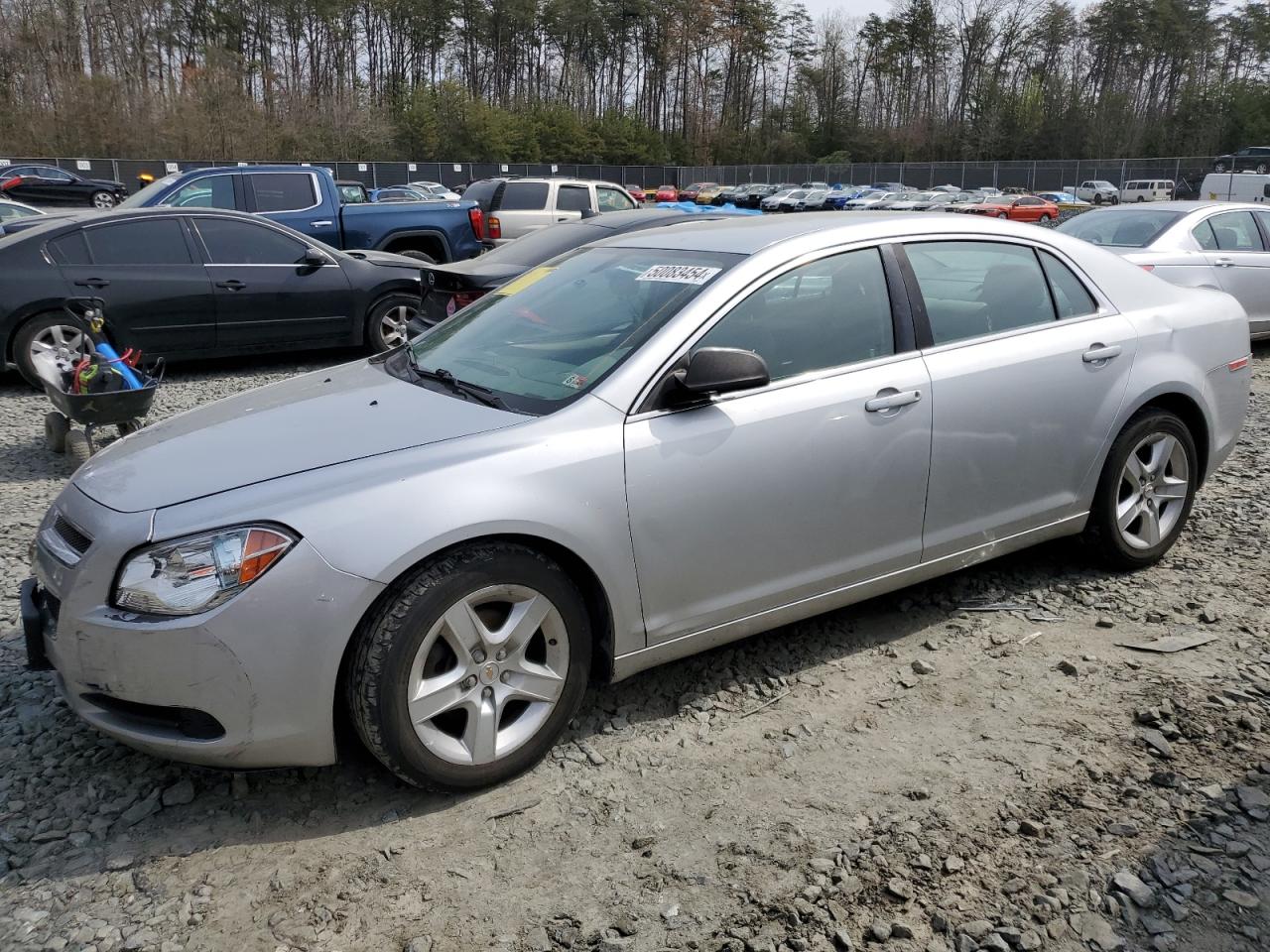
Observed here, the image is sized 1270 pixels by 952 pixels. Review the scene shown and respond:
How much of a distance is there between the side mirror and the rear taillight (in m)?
4.51

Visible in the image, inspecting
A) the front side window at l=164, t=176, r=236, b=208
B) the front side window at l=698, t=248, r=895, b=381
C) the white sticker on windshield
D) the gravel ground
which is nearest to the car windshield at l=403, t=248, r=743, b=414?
the white sticker on windshield

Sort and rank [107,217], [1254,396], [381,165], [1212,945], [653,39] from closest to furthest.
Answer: [1212,945], [1254,396], [107,217], [381,165], [653,39]

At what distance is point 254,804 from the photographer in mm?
2959

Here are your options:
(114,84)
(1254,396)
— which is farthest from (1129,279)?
(114,84)

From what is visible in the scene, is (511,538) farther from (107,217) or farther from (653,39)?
(653,39)

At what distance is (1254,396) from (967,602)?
17.7 feet

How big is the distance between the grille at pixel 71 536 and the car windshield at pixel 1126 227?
27.5 feet

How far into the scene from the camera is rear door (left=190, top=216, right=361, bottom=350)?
8930 millimetres

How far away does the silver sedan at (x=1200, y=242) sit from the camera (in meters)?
9.09

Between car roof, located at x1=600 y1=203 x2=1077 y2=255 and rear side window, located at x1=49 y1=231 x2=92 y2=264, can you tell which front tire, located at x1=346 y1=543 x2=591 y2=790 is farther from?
rear side window, located at x1=49 y1=231 x2=92 y2=264

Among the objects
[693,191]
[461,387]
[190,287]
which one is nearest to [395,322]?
[190,287]

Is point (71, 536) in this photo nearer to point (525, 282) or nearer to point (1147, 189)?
point (525, 282)

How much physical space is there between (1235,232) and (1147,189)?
50.0m

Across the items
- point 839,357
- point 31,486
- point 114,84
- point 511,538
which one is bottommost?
point 31,486
